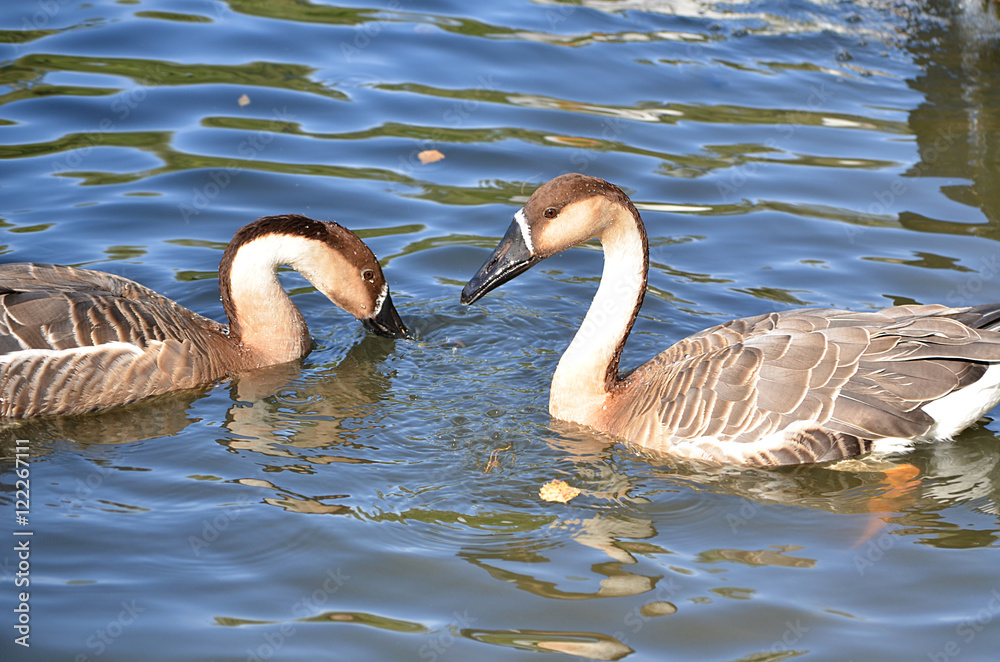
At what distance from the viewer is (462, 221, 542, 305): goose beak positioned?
6.47 metres

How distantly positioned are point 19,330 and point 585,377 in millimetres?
3624

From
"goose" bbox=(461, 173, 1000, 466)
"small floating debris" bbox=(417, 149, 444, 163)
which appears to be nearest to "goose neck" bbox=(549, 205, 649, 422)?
"goose" bbox=(461, 173, 1000, 466)

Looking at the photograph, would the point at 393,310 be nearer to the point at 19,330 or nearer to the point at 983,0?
the point at 19,330

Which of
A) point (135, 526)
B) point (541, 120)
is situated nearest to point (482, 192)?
point (541, 120)

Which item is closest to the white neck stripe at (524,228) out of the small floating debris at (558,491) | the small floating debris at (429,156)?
the small floating debris at (558,491)

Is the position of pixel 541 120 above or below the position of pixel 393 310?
above

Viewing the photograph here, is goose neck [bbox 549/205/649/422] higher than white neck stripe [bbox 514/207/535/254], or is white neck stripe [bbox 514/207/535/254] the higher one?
white neck stripe [bbox 514/207/535/254]

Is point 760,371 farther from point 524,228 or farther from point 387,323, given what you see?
point 387,323

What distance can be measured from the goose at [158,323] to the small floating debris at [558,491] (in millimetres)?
2443

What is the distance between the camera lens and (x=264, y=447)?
644 cm

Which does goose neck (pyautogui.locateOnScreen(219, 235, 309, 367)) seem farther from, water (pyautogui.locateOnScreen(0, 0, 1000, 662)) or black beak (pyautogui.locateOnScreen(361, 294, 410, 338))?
black beak (pyautogui.locateOnScreen(361, 294, 410, 338))

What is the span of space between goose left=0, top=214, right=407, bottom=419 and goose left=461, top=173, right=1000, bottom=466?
5.22ft

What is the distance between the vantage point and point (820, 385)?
19.8ft

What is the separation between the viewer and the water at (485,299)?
500cm
